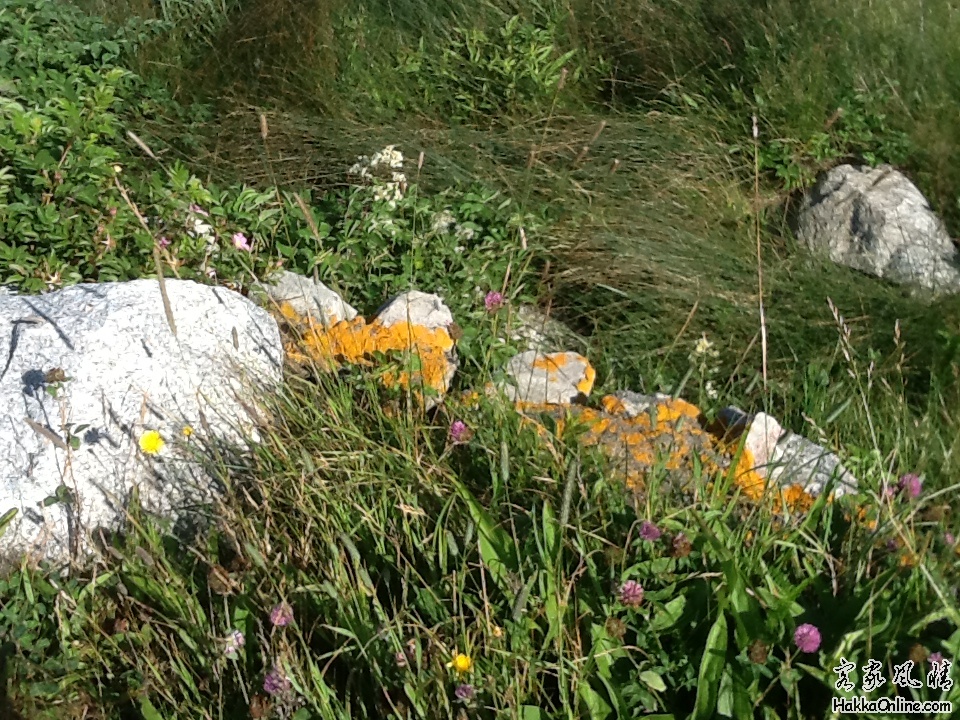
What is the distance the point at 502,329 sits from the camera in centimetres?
281

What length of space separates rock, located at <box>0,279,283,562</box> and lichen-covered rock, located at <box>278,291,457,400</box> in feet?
0.39

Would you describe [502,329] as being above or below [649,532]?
below

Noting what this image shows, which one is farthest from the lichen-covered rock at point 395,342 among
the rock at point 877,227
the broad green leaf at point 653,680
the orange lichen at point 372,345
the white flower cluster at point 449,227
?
the rock at point 877,227

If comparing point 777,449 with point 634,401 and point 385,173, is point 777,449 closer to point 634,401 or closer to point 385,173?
point 634,401

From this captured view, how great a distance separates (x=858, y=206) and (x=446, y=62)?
1.87 metres

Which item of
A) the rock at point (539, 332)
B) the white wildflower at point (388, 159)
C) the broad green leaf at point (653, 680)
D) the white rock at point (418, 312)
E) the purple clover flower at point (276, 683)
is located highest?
the white wildflower at point (388, 159)

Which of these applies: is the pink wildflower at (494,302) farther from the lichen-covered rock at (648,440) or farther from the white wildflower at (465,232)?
the white wildflower at (465,232)

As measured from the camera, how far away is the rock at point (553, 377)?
253cm

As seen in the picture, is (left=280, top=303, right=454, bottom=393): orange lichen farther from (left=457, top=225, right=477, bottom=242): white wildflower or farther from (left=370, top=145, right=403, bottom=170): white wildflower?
(left=370, top=145, right=403, bottom=170): white wildflower

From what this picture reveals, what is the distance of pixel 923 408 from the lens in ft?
9.23

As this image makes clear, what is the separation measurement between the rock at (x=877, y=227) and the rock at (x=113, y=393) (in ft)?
7.43

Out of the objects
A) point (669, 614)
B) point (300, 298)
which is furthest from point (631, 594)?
point (300, 298)

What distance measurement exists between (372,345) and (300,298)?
0.38 meters

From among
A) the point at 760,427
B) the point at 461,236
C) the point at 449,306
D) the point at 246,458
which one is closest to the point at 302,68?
the point at 461,236
